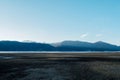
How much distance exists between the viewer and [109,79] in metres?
29.3

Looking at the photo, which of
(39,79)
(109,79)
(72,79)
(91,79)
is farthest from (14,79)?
(109,79)

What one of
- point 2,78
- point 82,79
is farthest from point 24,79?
point 82,79

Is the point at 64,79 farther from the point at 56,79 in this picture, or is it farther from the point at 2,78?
the point at 2,78

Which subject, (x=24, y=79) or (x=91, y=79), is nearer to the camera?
(x=91, y=79)

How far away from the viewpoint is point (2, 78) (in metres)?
32.3

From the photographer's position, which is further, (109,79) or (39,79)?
(39,79)

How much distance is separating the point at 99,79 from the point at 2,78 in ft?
43.5

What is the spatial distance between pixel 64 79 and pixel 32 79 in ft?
14.2

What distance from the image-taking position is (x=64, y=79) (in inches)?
1214

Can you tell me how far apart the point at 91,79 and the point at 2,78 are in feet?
40.4

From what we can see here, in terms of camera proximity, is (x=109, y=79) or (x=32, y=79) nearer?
(x=109, y=79)

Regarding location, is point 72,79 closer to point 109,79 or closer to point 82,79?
point 82,79

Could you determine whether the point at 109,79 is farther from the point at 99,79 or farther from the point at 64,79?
the point at 64,79

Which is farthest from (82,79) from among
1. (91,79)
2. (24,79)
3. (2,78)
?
(2,78)
